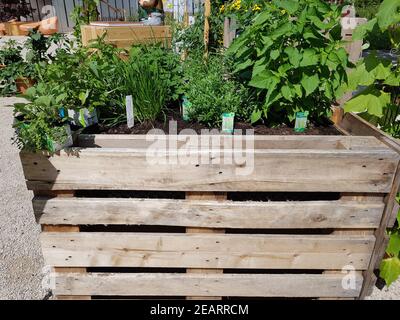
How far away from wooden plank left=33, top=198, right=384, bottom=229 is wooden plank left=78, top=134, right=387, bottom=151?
0.29m

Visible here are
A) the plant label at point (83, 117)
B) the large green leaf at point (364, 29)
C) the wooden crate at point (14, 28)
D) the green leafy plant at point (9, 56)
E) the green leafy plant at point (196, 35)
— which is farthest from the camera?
the wooden crate at point (14, 28)

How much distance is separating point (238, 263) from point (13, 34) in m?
15.1

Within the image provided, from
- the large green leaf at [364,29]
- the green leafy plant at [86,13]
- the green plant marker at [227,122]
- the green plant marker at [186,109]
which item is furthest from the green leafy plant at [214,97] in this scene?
the green leafy plant at [86,13]

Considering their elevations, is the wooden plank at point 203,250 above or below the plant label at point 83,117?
below

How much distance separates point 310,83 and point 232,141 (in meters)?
0.53

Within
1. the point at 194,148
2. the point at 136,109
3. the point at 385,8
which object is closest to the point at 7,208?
the point at 136,109

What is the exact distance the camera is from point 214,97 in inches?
82.1

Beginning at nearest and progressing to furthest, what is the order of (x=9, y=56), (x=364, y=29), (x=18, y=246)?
(x=364, y=29)
(x=18, y=246)
(x=9, y=56)

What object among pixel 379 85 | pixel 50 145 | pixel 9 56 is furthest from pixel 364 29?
pixel 9 56

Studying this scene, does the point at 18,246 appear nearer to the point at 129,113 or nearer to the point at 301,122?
the point at 129,113

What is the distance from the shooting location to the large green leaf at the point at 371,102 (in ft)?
6.67

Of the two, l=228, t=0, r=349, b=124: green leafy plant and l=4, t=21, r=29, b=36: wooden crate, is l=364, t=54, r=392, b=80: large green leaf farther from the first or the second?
l=4, t=21, r=29, b=36: wooden crate

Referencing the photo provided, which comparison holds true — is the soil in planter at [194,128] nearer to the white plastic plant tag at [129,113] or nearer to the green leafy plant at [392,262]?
the white plastic plant tag at [129,113]

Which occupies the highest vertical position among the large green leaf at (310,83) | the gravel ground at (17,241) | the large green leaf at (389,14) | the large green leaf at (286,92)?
the large green leaf at (389,14)
